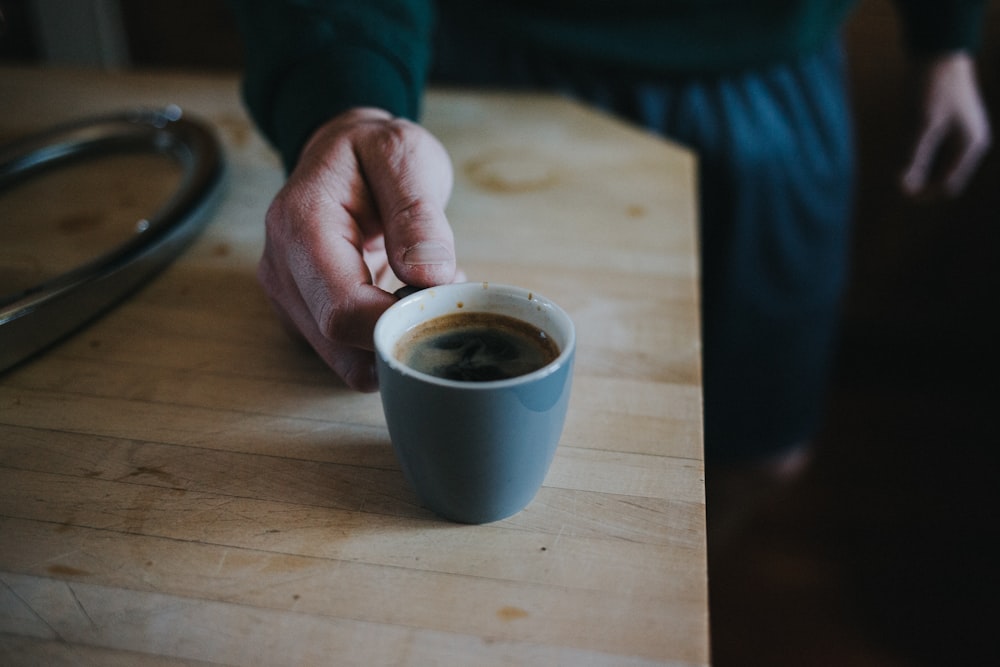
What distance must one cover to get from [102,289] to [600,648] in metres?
0.56

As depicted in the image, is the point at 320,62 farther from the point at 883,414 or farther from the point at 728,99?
the point at 883,414

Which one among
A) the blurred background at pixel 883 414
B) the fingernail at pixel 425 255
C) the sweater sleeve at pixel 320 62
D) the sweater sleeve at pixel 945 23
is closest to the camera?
the fingernail at pixel 425 255

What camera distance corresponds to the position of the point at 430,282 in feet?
1.82

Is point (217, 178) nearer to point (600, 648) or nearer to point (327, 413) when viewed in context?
point (327, 413)

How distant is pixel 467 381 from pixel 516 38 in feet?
2.66

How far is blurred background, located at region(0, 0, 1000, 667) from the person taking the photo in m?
1.45

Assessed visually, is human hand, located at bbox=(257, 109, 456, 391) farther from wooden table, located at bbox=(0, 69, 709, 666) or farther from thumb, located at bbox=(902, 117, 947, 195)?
thumb, located at bbox=(902, 117, 947, 195)

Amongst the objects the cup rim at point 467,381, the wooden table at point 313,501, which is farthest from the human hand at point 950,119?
the cup rim at point 467,381

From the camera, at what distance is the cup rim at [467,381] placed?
0.45 meters

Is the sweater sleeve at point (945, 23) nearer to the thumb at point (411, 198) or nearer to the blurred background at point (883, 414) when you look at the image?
the blurred background at point (883, 414)

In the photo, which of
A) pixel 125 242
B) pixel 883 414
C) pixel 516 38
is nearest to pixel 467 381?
pixel 125 242

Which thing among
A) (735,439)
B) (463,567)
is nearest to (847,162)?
(735,439)

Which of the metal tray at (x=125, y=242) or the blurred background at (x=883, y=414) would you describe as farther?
the blurred background at (x=883, y=414)

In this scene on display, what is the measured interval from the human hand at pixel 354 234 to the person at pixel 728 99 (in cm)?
12
